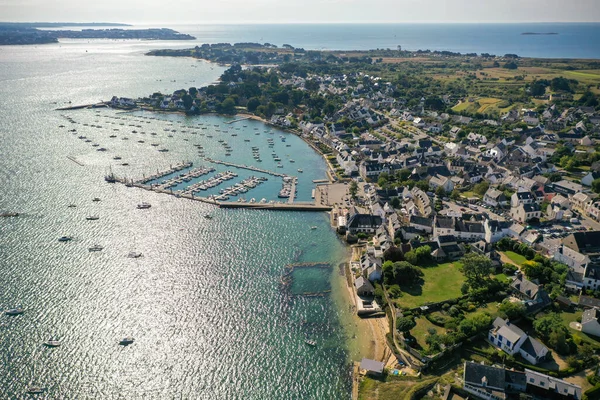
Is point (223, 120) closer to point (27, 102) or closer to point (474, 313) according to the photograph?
point (27, 102)

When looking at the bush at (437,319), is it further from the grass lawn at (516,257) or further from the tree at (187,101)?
the tree at (187,101)

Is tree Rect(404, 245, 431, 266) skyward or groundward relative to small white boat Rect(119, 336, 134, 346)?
skyward

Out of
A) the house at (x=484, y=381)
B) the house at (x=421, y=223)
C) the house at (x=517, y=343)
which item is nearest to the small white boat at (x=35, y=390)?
the house at (x=484, y=381)

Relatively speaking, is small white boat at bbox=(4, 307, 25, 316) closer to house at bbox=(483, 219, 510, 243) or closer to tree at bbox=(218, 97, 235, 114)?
house at bbox=(483, 219, 510, 243)

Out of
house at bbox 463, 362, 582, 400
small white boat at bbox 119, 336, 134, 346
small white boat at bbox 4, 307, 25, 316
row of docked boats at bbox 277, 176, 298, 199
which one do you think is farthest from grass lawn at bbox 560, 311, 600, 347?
small white boat at bbox 4, 307, 25, 316

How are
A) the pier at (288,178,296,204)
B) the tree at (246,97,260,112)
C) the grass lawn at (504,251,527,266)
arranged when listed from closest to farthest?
the grass lawn at (504,251,527,266) < the pier at (288,178,296,204) < the tree at (246,97,260,112)

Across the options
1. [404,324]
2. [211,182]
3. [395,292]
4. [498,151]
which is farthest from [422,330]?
[498,151]

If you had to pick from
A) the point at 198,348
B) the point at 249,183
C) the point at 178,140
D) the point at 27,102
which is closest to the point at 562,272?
the point at 198,348

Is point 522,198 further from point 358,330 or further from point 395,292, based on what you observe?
point 358,330
